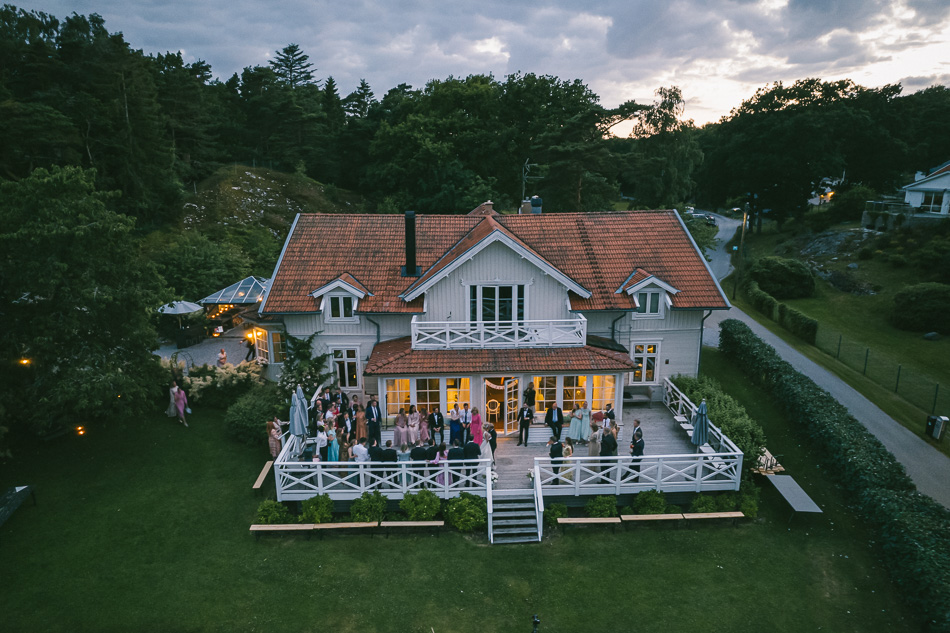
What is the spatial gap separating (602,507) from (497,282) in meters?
8.99

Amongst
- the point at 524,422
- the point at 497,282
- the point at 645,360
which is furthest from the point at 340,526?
the point at 645,360

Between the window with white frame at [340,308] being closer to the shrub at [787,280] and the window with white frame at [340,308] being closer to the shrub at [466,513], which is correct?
the shrub at [466,513]

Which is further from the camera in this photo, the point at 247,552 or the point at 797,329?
the point at 797,329

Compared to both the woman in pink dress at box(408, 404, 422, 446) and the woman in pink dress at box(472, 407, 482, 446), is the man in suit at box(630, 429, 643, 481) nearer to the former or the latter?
the woman in pink dress at box(472, 407, 482, 446)

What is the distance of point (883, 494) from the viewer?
1438 cm

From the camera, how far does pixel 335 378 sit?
71.4ft

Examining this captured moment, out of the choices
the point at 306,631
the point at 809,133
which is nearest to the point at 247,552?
A: the point at 306,631

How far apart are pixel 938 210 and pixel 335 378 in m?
50.9

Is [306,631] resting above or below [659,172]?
below

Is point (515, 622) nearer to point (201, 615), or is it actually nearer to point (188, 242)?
point (201, 615)

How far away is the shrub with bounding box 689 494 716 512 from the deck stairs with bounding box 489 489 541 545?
A: 183 inches

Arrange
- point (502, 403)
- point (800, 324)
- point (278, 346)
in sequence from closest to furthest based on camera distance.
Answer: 1. point (502, 403)
2. point (278, 346)
3. point (800, 324)

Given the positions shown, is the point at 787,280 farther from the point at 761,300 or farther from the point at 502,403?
the point at 502,403

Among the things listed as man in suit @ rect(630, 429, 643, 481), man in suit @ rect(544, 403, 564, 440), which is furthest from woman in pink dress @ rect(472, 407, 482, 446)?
man in suit @ rect(630, 429, 643, 481)
